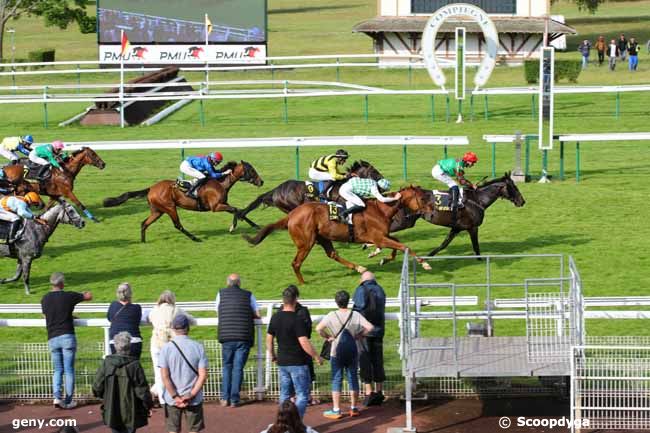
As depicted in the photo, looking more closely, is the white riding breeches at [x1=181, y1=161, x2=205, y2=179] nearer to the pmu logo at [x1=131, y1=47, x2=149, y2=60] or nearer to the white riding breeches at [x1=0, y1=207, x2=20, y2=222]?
the white riding breeches at [x1=0, y1=207, x2=20, y2=222]

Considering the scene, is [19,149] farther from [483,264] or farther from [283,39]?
[283,39]

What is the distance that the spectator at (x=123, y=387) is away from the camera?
8.70 meters

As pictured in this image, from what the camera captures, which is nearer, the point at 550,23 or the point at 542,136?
the point at 542,136

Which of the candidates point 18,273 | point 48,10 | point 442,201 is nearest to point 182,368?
point 18,273

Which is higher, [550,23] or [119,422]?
[550,23]

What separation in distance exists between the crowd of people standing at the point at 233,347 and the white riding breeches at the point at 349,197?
428cm

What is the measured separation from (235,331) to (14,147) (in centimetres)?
1026

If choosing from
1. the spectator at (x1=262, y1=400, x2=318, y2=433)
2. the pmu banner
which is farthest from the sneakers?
the pmu banner

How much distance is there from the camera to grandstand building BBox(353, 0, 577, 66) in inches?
1593

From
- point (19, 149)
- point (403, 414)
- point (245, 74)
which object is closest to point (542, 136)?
point (19, 149)

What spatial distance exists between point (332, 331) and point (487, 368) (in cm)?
128

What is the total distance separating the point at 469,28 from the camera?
132 ft

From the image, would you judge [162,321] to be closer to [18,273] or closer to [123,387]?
[123,387]

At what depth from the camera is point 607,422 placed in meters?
9.74
